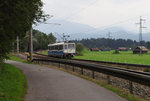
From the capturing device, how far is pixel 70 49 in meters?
38.3

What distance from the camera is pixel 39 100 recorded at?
701 centimetres

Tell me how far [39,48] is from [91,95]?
395 ft

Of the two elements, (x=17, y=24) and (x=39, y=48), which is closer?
(x=17, y=24)

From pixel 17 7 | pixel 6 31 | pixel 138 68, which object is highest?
pixel 17 7

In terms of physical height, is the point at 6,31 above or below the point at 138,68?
above

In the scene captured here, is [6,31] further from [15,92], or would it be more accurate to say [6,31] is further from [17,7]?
[15,92]

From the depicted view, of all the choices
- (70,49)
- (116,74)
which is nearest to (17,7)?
(116,74)

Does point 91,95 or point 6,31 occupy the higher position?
point 6,31

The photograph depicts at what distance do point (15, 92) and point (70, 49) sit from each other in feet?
100

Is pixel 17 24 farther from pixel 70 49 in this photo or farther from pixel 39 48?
pixel 39 48

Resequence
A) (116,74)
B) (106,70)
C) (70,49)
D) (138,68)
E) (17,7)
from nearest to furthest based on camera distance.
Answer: (17,7), (116,74), (106,70), (138,68), (70,49)

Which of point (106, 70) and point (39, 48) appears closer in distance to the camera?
point (106, 70)

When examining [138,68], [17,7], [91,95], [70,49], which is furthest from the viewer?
[70,49]

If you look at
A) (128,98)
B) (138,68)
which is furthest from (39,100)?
(138,68)
